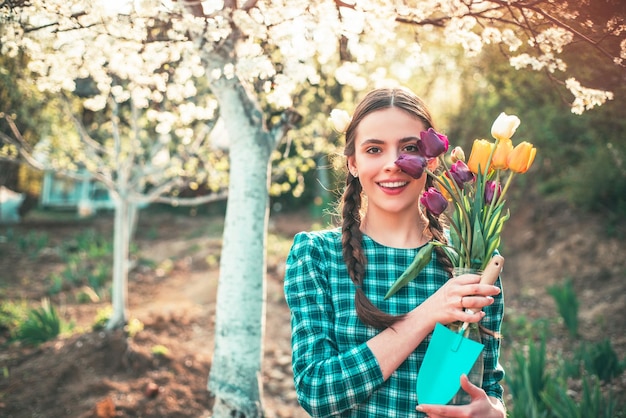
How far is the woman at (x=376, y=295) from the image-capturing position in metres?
1.24

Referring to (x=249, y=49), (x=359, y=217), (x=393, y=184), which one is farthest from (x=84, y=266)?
(x=393, y=184)

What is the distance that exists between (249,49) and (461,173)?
1.30 metres

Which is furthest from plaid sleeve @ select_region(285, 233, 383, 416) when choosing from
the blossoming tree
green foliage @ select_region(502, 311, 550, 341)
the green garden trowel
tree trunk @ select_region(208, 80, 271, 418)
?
green foliage @ select_region(502, 311, 550, 341)

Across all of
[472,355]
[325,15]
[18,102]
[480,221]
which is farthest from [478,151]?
[18,102]

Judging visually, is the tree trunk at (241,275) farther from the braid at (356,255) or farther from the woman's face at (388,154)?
the woman's face at (388,154)

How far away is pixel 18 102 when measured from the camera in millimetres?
4691

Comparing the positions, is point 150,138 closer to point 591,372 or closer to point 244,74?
point 244,74

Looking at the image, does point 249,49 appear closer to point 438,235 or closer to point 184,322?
point 438,235

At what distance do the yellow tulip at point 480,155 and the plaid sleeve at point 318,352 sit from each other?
509mm

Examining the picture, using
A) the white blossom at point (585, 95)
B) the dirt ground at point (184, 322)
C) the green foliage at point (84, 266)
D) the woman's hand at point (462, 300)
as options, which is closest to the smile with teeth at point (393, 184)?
the woman's hand at point (462, 300)

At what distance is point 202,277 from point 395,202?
6.44m

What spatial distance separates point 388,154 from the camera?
1414mm

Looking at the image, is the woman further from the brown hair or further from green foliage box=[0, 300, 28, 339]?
green foliage box=[0, 300, 28, 339]

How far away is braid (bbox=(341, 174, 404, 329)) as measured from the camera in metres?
1.30
